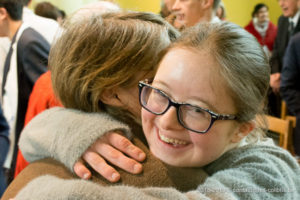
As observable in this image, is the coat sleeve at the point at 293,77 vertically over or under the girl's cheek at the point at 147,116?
under

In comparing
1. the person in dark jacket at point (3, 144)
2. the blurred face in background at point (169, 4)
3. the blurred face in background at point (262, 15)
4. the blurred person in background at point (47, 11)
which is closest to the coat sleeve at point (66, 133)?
the person in dark jacket at point (3, 144)

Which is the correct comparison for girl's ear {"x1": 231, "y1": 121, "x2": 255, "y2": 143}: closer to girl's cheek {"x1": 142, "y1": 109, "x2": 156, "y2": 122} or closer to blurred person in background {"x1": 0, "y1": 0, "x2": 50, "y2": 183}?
girl's cheek {"x1": 142, "y1": 109, "x2": 156, "y2": 122}

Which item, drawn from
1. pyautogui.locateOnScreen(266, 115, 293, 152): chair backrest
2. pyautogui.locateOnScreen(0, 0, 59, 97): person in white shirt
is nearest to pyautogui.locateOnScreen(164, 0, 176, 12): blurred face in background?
pyautogui.locateOnScreen(0, 0, 59, 97): person in white shirt

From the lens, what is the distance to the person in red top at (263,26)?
17.0ft

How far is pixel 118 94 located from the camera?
943 mm

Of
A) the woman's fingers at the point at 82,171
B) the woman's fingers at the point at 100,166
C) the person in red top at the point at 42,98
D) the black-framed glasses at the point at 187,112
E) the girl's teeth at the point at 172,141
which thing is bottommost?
the person in red top at the point at 42,98

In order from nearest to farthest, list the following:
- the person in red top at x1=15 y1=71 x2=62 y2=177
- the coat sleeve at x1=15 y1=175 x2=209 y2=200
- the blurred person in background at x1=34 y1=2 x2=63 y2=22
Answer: the coat sleeve at x1=15 y1=175 x2=209 y2=200
the person in red top at x1=15 y1=71 x2=62 y2=177
the blurred person in background at x1=34 y1=2 x2=63 y2=22

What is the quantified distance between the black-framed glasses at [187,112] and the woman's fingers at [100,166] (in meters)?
0.18

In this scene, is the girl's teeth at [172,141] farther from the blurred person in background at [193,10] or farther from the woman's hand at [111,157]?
the blurred person in background at [193,10]

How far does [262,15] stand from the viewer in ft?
17.2

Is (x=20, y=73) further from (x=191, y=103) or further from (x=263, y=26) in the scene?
(x=263, y=26)

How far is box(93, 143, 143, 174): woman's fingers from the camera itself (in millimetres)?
782

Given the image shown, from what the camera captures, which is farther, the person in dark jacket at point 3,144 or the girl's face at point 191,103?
the person in dark jacket at point 3,144

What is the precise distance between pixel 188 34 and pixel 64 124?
1.40 feet
